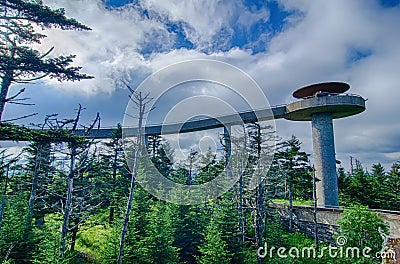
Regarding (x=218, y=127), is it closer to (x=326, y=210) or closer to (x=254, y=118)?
(x=254, y=118)

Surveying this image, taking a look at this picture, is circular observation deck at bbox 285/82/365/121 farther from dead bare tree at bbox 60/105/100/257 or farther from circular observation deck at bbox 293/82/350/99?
dead bare tree at bbox 60/105/100/257

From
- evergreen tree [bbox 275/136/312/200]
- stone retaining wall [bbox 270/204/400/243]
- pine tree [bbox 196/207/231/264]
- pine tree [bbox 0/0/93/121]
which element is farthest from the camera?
evergreen tree [bbox 275/136/312/200]

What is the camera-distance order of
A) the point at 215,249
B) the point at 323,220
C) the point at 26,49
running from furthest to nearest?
the point at 323,220, the point at 215,249, the point at 26,49

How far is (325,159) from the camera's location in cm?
1992

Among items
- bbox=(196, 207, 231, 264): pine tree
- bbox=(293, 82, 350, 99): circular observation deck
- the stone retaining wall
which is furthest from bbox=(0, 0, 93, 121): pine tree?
bbox=(293, 82, 350, 99): circular observation deck

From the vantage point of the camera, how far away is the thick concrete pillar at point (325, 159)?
19297mm

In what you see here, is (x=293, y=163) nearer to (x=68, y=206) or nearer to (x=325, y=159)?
(x=325, y=159)

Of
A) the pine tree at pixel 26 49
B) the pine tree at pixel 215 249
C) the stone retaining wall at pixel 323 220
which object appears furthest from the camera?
the stone retaining wall at pixel 323 220

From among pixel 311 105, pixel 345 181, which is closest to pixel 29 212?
pixel 311 105

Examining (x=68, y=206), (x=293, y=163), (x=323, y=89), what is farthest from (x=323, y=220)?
(x=68, y=206)

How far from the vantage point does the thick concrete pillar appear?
19.3 metres

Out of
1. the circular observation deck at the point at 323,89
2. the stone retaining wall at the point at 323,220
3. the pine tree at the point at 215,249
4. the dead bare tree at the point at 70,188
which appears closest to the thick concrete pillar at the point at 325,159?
the circular observation deck at the point at 323,89

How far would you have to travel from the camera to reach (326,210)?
16.5 metres

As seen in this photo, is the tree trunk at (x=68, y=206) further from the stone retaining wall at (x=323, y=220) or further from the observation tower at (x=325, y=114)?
the observation tower at (x=325, y=114)
